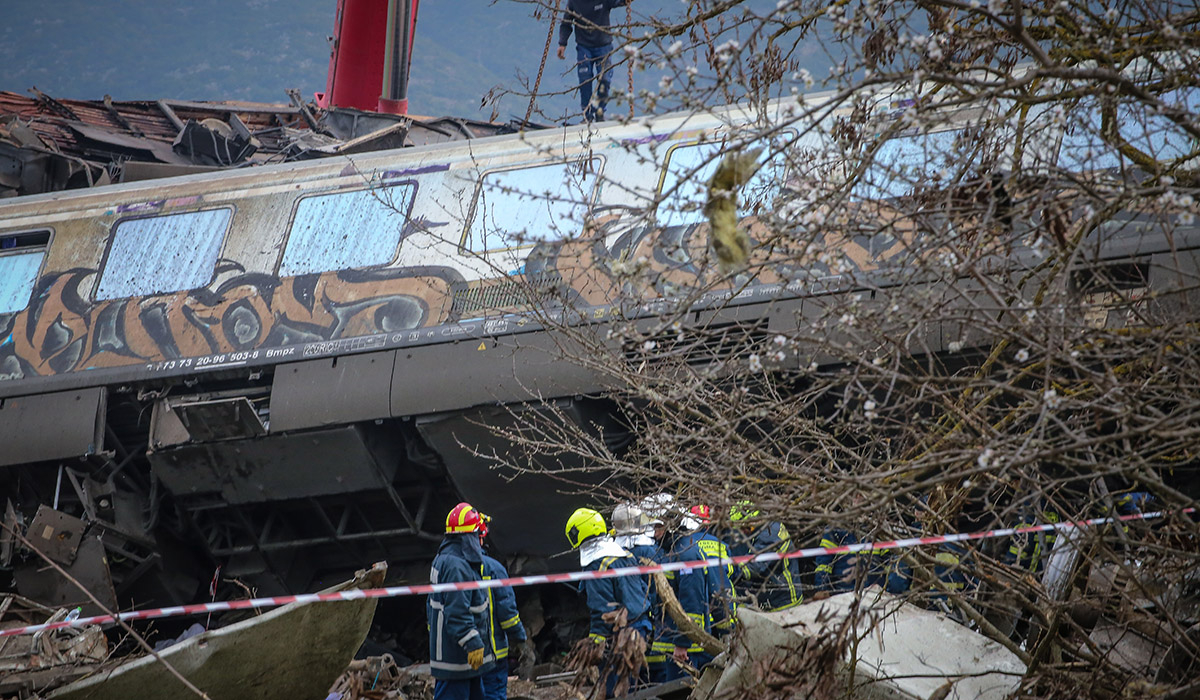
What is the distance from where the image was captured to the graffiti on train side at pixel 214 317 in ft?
28.2

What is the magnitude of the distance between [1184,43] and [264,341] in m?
6.88

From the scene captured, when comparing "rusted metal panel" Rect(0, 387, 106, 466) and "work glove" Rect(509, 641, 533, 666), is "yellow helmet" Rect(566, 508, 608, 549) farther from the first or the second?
"rusted metal panel" Rect(0, 387, 106, 466)

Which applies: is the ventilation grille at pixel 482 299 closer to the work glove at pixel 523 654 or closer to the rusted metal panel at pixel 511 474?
the rusted metal panel at pixel 511 474

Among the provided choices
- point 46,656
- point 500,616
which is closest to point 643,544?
point 500,616

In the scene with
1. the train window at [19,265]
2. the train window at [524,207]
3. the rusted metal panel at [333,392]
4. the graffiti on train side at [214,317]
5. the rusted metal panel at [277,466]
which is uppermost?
the train window at [524,207]

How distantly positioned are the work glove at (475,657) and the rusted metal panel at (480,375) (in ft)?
5.91

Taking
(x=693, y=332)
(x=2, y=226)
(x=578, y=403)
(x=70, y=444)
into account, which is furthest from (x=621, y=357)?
(x=2, y=226)

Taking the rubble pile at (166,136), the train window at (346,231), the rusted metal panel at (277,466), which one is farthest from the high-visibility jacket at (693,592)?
the rubble pile at (166,136)

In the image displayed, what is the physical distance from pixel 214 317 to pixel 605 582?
168 inches

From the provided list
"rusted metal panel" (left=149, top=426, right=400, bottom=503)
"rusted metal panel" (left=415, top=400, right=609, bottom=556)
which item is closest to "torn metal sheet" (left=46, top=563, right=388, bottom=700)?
"rusted metal panel" (left=415, top=400, right=609, bottom=556)

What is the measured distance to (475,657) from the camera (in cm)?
667

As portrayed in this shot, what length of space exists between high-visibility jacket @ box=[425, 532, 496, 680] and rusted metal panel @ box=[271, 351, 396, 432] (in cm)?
167

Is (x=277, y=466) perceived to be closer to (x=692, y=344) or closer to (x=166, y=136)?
(x=692, y=344)

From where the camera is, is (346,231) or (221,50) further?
(221,50)
